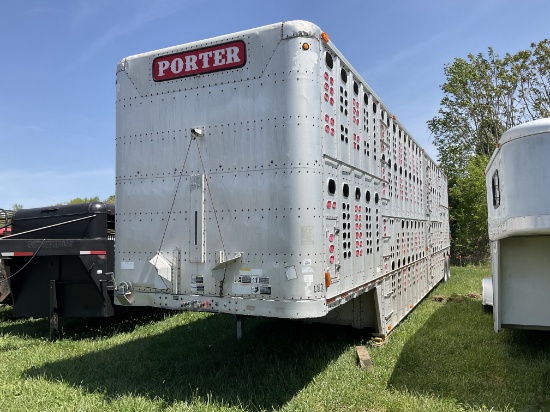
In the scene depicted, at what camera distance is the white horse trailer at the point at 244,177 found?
4148 mm

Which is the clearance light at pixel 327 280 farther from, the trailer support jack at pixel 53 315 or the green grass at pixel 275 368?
the trailer support jack at pixel 53 315

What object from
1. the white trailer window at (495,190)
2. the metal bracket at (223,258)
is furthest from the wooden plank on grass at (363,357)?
the white trailer window at (495,190)

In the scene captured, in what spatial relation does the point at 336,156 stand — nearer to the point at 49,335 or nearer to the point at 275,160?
the point at 275,160

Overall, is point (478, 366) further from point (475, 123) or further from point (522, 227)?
point (475, 123)

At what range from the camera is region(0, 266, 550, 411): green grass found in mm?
4352

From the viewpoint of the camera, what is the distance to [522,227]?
4.29 metres

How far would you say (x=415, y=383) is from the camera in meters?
4.82

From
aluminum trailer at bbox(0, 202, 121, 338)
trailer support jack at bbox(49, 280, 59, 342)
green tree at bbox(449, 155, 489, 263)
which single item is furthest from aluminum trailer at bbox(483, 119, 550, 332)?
green tree at bbox(449, 155, 489, 263)

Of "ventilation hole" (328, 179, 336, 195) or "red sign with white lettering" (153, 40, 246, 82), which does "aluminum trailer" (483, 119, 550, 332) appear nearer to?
"ventilation hole" (328, 179, 336, 195)

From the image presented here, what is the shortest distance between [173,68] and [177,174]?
117 cm

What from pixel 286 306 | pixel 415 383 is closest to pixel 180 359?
pixel 286 306

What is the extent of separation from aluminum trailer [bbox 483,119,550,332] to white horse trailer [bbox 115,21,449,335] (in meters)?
1.54

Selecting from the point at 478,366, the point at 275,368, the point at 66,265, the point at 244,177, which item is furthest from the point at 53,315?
the point at 478,366

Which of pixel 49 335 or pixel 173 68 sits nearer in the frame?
pixel 173 68
